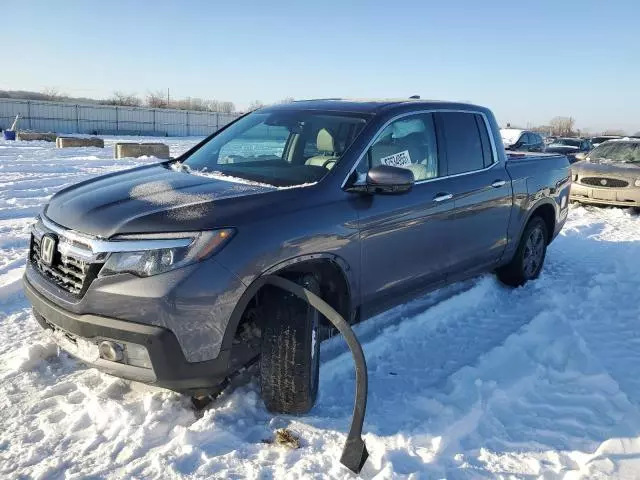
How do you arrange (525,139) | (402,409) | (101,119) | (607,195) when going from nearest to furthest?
1. (402,409)
2. (607,195)
3. (525,139)
4. (101,119)

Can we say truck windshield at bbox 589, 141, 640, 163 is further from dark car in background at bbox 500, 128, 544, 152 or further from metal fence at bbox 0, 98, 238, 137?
metal fence at bbox 0, 98, 238, 137

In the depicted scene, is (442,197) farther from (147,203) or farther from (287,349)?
(147,203)

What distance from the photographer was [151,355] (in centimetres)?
263

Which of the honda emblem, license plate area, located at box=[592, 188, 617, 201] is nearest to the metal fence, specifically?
license plate area, located at box=[592, 188, 617, 201]

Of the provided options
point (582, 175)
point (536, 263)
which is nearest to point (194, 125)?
point (582, 175)

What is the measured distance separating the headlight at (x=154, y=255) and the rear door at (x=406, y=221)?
1.11 m

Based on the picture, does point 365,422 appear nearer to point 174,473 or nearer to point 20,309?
point 174,473

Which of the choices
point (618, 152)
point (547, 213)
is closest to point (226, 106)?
point (618, 152)

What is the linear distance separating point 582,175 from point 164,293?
11.1m

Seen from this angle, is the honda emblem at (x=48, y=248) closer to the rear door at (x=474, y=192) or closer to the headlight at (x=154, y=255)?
the headlight at (x=154, y=255)

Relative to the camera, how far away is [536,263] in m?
5.91

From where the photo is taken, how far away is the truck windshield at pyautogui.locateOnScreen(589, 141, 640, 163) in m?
11.7

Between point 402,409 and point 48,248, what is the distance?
2.21 metres

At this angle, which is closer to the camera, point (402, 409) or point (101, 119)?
point (402, 409)
